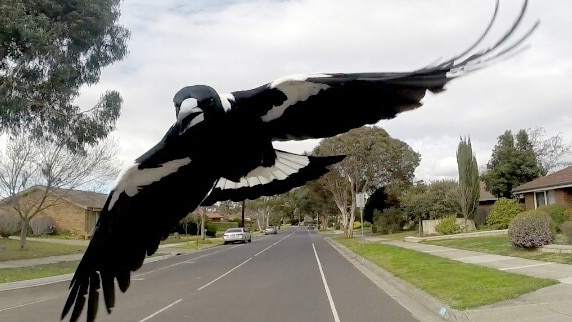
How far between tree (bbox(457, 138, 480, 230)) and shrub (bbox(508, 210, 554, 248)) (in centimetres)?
1485

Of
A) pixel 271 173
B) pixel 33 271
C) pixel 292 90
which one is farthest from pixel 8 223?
pixel 292 90

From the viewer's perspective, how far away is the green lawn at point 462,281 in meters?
8.75

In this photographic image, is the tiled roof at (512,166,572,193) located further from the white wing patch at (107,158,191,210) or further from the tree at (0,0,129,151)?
the white wing patch at (107,158,191,210)

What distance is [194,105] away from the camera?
247 cm

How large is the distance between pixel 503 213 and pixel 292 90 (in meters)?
28.6

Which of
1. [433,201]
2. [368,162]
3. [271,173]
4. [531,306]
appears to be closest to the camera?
[271,173]

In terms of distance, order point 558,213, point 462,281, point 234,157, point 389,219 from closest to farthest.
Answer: point 234,157, point 462,281, point 558,213, point 389,219

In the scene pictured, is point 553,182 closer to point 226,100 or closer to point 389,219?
point 389,219

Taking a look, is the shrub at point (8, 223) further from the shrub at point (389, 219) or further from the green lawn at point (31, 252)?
the shrub at point (389, 219)

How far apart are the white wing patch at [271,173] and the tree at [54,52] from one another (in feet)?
40.9

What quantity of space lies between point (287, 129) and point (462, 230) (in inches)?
1146

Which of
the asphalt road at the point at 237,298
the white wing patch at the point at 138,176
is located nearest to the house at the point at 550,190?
the asphalt road at the point at 237,298

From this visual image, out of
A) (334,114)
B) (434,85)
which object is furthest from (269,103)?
(434,85)

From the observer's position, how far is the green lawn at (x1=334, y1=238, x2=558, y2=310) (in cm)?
875
